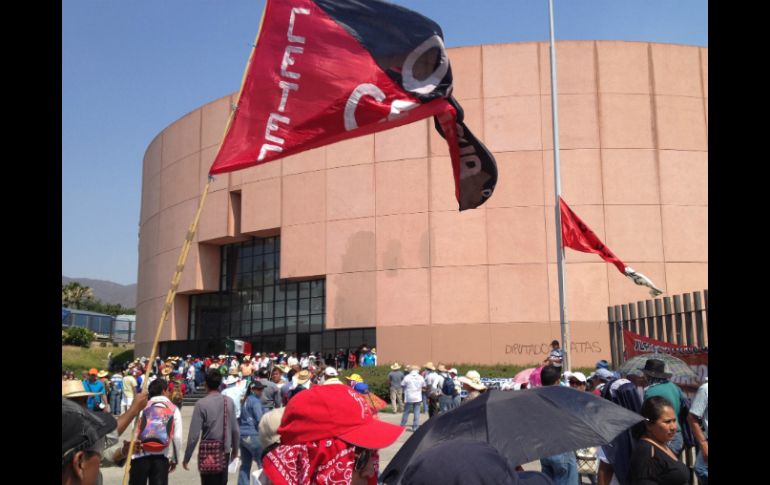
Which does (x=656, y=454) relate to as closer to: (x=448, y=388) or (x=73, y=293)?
(x=448, y=388)

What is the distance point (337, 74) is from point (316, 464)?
3487 mm

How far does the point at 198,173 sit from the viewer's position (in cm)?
3669

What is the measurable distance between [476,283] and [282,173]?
10.9 metres

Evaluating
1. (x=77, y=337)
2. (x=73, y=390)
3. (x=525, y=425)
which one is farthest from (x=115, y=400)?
(x=77, y=337)

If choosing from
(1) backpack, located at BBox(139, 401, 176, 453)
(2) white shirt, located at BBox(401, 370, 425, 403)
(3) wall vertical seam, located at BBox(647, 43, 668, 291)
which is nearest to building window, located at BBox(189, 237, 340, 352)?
(3) wall vertical seam, located at BBox(647, 43, 668, 291)

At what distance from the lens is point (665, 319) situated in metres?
14.9

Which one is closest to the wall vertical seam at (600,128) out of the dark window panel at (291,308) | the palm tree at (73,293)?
the dark window panel at (291,308)

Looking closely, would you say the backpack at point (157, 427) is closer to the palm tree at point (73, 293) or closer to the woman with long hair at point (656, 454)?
the woman with long hair at point (656, 454)

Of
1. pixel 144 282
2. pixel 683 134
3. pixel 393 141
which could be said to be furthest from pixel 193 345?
pixel 683 134

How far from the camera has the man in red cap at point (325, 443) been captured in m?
3.00

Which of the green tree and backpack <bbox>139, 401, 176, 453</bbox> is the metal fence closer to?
backpack <bbox>139, 401, 176, 453</bbox>

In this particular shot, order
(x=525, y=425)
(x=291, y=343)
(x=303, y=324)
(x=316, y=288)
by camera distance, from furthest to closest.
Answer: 1. (x=291, y=343)
2. (x=303, y=324)
3. (x=316, y=288)
4. (x=525, y=425)

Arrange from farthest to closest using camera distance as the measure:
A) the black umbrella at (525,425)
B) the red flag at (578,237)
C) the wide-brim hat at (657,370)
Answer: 1. the red flag at (578,237)
2. the wide-brim hat at (657,370)
3. the black umbrella at (525,425)

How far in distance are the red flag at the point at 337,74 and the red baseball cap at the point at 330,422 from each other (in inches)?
109
